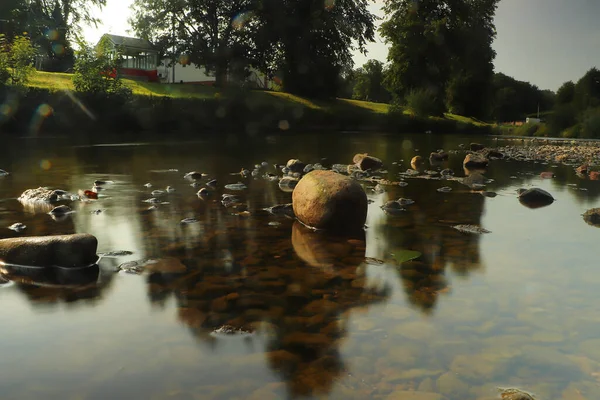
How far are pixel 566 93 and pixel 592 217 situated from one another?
52.4 m

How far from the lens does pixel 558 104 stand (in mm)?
52562

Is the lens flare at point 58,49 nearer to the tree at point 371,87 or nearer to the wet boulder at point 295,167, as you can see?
the wet boulder at point 295,167

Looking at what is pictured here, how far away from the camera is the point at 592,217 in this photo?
763cm

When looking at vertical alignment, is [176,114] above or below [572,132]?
below

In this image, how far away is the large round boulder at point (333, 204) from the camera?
6387 millimetres

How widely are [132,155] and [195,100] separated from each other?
15783 millimetres

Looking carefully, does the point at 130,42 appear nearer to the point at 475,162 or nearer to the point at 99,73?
the point at 99,73

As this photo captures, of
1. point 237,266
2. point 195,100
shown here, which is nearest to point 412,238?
point 237,266

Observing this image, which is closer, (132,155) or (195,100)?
(132,155)

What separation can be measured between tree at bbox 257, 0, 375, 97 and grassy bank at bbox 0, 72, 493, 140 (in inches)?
89.5

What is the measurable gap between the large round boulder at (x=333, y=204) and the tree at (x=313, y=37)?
4294 centimetres

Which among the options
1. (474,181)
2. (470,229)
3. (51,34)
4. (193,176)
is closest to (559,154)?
(474,181)

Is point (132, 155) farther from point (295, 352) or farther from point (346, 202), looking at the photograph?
point (295, 352)

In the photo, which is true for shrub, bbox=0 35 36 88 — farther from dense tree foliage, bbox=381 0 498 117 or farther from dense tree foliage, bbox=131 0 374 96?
dense tree foliage, bbox=381 0 498 117
